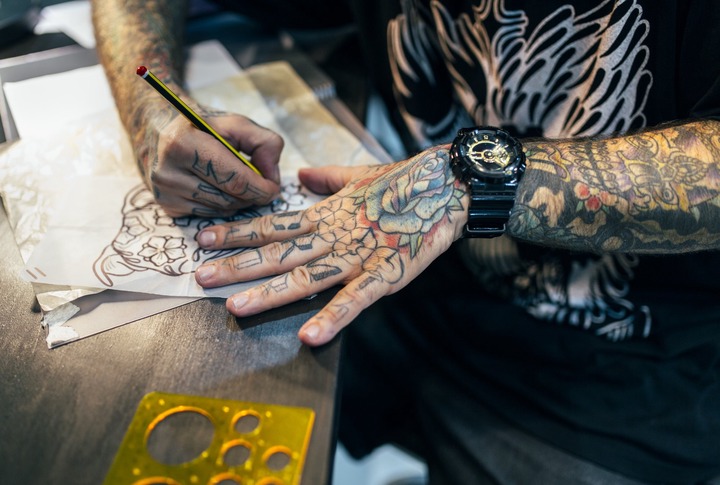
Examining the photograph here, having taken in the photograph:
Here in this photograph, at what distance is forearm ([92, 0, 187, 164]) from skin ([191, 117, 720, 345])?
27 cm

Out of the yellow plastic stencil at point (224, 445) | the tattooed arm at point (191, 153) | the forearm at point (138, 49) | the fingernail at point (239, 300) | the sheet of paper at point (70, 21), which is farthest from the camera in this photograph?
the sheet of paper at point (70, 21)

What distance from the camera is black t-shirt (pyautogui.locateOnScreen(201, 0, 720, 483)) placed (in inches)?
28.1

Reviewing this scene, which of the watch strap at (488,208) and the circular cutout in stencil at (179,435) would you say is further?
the watch strap at (488,208)

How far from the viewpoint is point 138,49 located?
0.94m

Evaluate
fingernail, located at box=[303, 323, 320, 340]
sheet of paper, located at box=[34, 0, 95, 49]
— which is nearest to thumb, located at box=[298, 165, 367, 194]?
fingernail, located at box=[303, 323, 320, 340]

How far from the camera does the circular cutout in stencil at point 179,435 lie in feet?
1.56

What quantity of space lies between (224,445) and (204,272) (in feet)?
0.69

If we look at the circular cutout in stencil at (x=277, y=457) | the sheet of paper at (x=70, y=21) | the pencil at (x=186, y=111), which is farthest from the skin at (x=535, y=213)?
the sheet of paper at (x=70, y=21)

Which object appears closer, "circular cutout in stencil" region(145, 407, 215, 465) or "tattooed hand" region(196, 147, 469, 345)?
"circular cutout in stencil" region(145, 407, 215, 465)

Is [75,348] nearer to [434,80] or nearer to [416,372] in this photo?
[416,372]

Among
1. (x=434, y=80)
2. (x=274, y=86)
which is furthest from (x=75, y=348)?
(x=434, y=80)

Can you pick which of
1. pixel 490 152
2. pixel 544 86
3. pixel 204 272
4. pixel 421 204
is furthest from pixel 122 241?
pixel 544 86

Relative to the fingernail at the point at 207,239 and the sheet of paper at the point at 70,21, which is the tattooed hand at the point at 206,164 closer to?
the fingernail at the point at 207,239

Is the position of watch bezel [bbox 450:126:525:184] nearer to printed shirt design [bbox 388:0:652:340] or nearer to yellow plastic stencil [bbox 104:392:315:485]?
printed shirt design [bbox 388:0:652:340]
